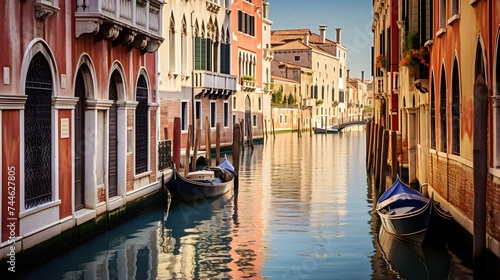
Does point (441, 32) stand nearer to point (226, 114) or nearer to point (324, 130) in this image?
point (226, 114)

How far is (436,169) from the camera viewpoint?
1034 centimetres

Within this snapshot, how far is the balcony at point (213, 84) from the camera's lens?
845 inches

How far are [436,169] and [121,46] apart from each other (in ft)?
13.9

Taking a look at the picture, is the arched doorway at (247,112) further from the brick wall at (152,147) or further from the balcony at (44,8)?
the balcony at (44,8)

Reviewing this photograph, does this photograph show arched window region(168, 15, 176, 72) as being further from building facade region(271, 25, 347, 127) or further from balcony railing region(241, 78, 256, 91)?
building facade region(271, 25, 347, 127)

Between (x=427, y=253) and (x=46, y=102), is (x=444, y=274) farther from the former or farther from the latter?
(x=46, y=102)

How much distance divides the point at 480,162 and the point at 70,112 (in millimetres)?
3873

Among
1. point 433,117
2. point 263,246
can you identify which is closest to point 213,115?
point 433,117

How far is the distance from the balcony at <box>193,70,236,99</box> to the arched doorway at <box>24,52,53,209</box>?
14113mm

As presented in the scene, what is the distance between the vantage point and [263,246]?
884 centimetres

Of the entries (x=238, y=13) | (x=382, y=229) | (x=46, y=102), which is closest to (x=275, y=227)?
(x=382, y=229)

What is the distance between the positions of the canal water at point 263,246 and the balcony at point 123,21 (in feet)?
7.23

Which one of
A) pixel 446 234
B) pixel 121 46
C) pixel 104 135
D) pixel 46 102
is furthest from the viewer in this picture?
pixel 121 46

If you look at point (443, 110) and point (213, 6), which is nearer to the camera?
point (443, 110)
